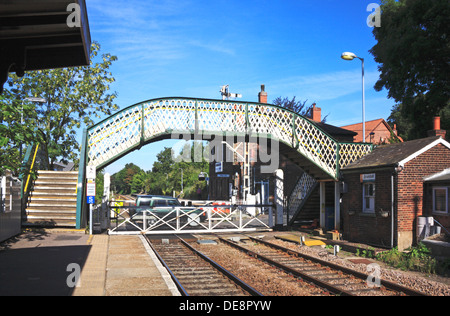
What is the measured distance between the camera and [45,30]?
7.09 metres

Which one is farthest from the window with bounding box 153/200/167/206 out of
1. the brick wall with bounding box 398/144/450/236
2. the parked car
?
the brick wall with bounding box 398/144/450/236

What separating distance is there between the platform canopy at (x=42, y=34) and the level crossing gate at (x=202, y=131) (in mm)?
9174

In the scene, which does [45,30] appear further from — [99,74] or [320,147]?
[99,74]

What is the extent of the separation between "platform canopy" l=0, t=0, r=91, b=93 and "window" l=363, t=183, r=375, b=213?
454 inches

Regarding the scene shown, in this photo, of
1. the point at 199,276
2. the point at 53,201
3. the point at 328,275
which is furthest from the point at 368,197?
the point at 53,201

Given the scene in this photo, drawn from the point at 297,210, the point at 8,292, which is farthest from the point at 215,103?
the point at 8,292

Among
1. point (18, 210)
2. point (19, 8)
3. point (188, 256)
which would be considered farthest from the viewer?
point (18, 210)

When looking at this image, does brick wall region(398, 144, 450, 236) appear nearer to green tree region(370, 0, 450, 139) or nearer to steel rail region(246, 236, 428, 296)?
steel rail region(246, 236, 428, 296)

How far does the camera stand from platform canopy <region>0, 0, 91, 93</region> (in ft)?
19.8

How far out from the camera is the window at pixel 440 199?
13.7 metres

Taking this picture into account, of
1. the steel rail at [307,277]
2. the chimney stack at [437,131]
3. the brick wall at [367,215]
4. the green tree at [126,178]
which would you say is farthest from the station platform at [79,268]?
the green tree at [126,178]
